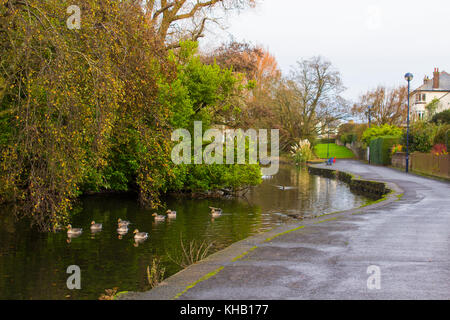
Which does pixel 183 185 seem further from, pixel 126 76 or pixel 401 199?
pixel 126 76

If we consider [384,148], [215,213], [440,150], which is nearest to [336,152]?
[384,148]

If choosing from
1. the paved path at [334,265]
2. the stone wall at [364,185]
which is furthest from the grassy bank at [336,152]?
the paved path at [334,265]

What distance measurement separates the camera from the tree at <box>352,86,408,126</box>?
84.3 meters

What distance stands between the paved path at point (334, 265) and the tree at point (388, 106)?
74.7m

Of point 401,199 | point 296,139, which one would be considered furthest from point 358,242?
point 296,139

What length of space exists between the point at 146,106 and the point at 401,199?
43.0 feet

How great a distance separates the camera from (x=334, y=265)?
8.11 metres

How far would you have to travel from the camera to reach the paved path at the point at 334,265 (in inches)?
255

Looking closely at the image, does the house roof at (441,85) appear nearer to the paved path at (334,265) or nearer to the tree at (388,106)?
the tree at (388,106)

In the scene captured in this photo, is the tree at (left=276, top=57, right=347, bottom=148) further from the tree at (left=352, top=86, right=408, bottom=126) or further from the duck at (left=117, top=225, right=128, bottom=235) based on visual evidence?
the duck at (left=117, top=225, right=128, bottom=235)

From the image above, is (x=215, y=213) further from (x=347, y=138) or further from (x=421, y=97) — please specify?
(x=421, y=97)

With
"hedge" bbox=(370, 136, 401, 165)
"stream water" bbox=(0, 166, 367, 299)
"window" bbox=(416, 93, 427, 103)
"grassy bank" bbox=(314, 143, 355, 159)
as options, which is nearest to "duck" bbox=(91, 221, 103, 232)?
"stream water" bbox=(0, 166, 367, 299)

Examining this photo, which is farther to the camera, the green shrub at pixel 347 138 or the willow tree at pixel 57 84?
the green shrub at pixel 347 138
